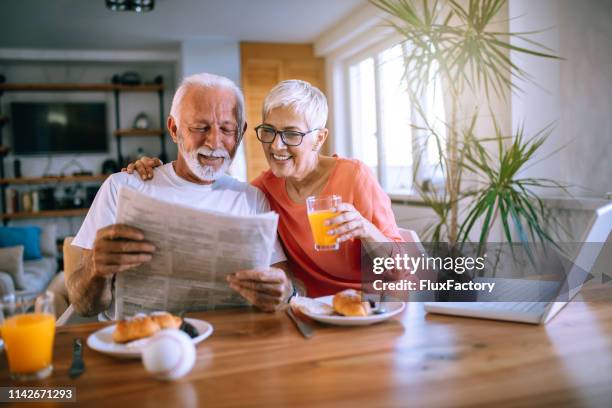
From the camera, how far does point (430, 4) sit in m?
3.88

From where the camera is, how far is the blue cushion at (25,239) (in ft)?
15.0

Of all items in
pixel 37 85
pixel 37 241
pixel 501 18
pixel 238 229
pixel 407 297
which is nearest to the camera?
pixel 238 229

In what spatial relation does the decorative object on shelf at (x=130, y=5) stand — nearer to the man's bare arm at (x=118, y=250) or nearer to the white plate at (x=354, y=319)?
the man's bare arm at (x=118, y=250)

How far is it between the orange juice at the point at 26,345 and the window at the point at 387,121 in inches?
142

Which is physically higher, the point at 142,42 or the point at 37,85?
the point at 142,42

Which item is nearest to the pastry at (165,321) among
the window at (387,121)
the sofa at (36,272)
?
the sofa at (36,272)

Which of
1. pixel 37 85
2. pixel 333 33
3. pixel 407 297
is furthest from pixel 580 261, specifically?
pixel 37 85

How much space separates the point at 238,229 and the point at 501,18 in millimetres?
2733

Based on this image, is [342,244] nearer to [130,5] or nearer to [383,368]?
[383,368]

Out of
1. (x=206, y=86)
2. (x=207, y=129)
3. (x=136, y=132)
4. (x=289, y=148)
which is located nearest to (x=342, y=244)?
(x=289, y=148)

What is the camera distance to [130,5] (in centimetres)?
418

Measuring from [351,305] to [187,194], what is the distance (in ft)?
2.82

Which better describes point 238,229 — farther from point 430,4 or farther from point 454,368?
point 430,4

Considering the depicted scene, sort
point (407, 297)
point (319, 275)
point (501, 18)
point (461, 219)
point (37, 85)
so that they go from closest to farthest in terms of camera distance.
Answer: point (407, 297)
point (319, 275)
point (501, 18)
point (461, 219)
point (37, 85)
